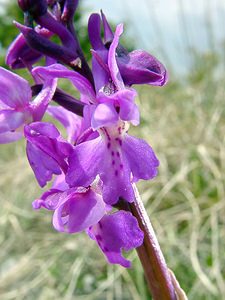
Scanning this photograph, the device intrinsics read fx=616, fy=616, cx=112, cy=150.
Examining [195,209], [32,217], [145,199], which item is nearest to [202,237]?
[195,209]

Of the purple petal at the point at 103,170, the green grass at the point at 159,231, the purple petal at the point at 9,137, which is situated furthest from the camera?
the green grass at the point at 159,231

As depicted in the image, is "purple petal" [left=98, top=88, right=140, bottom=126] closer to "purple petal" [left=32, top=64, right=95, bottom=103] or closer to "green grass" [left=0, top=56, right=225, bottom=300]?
"purple petal" [left=32, top=64, right=95, bottom=103]

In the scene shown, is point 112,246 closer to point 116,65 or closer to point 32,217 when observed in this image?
point 116,65

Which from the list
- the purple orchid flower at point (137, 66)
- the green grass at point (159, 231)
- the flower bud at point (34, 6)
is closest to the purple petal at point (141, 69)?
the purple orchid flower at point (137, 66)

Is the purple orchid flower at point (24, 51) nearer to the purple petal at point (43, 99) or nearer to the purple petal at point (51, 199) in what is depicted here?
the purple petal at point (43, 99)

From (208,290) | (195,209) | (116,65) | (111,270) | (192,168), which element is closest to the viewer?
(116,65)

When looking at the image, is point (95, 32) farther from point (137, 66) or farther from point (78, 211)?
point (78, 211)
